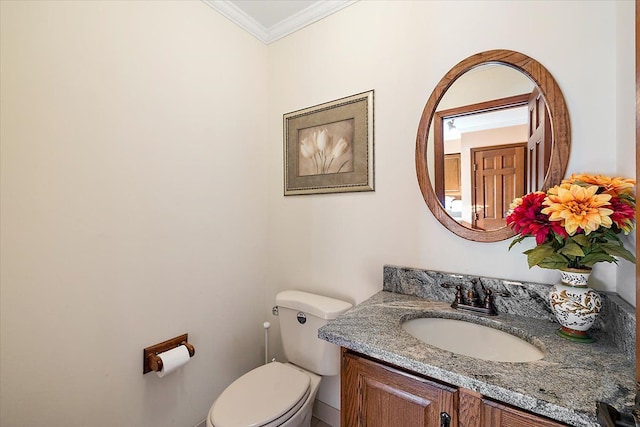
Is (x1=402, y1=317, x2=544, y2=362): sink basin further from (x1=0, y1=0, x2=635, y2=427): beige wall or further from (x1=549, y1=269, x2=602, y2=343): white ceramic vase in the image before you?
(x1=0, y1=0, x2=635, y2=427): beige wall

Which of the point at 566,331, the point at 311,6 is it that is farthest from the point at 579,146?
the point at 311,6

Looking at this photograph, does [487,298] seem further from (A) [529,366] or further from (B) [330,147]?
(B) [330,147]

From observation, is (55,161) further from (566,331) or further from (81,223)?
(566,331)

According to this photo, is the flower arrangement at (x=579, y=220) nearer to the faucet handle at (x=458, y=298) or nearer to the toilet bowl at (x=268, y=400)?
the faucet handle at (x=458, y=298)

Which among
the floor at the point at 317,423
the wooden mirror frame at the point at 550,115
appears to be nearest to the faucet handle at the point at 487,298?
the wooden mirror frame at the point at 550,115

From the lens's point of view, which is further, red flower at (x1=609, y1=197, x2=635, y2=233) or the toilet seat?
the toilet seat

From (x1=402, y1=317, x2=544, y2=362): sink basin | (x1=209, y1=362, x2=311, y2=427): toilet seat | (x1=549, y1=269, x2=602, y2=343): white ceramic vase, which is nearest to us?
(x1=549, y1=269, x2=602, y2=343): white ceramic vase

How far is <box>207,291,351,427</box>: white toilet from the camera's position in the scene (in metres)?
1.07

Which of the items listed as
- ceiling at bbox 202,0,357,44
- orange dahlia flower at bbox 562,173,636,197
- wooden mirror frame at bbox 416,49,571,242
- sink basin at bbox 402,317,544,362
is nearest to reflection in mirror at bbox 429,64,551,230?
wooden mirror frame at bbox 416,49,571,242

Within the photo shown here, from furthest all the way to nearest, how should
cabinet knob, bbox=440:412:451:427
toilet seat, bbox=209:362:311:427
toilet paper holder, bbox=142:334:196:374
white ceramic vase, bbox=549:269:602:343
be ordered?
toilet paper holder, bbox=142:334:196:374 < toilet seat, bbox=209:362:311:427 < white ceramic vase, bbox=549:269:602:343 < cabinet knob, bbox=440:412:451:427

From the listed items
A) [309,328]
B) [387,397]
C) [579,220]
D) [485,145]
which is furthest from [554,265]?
[309,328]

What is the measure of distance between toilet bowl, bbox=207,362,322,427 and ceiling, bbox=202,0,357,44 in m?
2.02

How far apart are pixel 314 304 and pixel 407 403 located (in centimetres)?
70

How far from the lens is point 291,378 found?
130cm
